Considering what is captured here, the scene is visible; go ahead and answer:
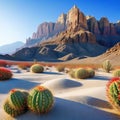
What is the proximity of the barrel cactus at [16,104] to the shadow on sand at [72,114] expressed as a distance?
226 mm

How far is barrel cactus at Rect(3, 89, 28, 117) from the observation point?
8.59 m

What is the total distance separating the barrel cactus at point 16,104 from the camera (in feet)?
28.2

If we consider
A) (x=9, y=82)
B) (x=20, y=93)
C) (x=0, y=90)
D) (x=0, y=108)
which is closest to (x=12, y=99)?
(x=20, y=93)

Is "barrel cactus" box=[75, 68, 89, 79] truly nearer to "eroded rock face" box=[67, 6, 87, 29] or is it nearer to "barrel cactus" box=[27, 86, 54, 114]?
"barrel cactus" box=[27, 86, 54, 114]

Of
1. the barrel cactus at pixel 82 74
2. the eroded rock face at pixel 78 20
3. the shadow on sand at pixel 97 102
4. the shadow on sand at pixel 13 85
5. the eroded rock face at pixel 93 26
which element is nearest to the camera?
the shadow on sand at pixel 97 102

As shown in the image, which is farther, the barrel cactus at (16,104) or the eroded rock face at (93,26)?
the eroded rock face at (93,26)

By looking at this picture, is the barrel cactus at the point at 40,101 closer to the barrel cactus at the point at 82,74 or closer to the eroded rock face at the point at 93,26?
the barrel cactus at the point at 82,74

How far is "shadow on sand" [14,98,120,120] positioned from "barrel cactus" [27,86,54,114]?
0.17 meters

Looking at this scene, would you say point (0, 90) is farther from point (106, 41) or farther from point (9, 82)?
point (106, 41)

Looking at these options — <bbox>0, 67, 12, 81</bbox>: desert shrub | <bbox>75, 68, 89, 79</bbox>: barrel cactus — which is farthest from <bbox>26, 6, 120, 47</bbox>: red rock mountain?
<bbox>0, 67, 12, 81</bbox>: desert shrub

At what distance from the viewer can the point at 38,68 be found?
23.3 meters

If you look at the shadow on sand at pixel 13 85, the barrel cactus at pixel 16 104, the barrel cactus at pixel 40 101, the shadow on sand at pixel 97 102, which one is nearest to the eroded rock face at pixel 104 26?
the shadow on sand at pixel 13 85

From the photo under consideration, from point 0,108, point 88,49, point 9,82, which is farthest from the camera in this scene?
point 88,49

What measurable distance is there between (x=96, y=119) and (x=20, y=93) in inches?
96.7
